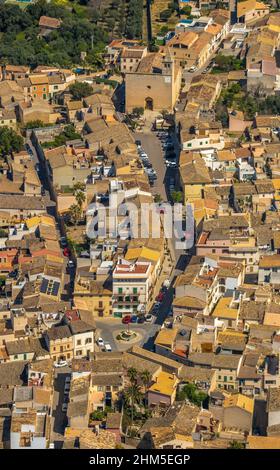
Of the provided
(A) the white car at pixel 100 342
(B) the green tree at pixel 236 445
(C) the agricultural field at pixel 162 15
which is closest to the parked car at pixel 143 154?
(A) the white car at pixel 100 342

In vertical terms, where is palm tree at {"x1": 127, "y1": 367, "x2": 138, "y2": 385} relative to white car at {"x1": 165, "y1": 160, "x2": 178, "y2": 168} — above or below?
below

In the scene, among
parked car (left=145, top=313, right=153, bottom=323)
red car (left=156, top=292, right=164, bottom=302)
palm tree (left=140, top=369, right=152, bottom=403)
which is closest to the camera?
palm tree (left=140, top=369, right=152, bottom=403)

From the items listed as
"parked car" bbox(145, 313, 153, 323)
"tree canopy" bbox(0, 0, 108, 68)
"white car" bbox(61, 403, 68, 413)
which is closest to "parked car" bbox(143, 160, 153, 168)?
"parked car" bbox(145, 313, 153, 323)

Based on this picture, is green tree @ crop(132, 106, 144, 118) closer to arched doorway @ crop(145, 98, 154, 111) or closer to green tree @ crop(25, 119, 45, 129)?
arched doorway @ crop(145, 98, 154, 111)

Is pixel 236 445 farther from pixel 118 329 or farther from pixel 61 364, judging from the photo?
pixel 118 329

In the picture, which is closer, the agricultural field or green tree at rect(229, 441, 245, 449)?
green tree at rect(229, 441, 245, 449)

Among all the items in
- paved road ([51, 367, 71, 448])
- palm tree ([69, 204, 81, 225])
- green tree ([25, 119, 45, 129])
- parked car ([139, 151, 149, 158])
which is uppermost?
green tree ([25, 119, 45, 129])

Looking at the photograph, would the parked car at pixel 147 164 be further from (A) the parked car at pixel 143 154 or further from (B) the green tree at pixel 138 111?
(B) the green tree at pixel 138 111

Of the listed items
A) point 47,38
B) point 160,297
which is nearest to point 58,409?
point 160,297
